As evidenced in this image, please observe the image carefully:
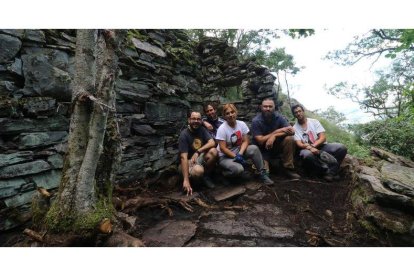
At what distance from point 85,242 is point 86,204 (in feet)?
1.21

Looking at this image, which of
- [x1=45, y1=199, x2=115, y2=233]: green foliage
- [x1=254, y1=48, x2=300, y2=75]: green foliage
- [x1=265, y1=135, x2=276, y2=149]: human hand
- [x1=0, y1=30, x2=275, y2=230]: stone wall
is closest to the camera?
[x1=45, y1=199, x2=115, y2=233]: green foliage

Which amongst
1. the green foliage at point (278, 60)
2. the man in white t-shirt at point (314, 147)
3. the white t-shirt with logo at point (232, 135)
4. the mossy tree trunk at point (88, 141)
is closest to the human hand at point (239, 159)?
the white t-shirt with logo at point (232, 135)

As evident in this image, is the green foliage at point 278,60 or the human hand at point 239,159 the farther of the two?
the green foliage at point 278,60

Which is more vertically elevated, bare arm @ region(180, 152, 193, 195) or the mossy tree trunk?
the mossy tree trunk

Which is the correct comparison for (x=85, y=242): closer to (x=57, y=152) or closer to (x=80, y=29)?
(x=57, y=152)

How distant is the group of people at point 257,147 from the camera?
4590mm

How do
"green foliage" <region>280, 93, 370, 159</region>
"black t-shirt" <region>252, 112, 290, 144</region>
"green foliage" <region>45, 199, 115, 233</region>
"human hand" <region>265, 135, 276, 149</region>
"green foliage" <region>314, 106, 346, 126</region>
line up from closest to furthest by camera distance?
1. "green foliage" <region>45, 199, 115, 233</region>
2. "human hand" <region>265, 135, 276, 149</region>
3. "black t-shirt" <region>252, 112, 290, 144</region>
4. "green foliage" <region>280, 93, 370, 159</region>
5. "green foliage" <region>314, 106, 346, 126</region>

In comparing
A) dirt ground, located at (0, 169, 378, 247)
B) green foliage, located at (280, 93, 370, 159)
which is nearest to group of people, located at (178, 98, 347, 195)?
dirt ground, located at (0, 169, 378, 247)

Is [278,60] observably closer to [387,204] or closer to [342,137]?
[342,137]

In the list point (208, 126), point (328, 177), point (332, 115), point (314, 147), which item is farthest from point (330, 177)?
point (332, 115)

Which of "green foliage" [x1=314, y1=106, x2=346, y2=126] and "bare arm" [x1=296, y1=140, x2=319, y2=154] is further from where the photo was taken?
"green foliage" [x1=314, y1=106, x2=346, y2=126]

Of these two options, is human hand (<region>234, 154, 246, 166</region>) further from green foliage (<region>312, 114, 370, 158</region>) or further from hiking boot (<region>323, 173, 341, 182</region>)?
green foliage (<region>312, 114, 370, 158</region>)

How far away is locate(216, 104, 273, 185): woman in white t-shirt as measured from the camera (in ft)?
14.9

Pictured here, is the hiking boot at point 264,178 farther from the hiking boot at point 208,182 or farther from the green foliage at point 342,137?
the green foliage at point 342,137
